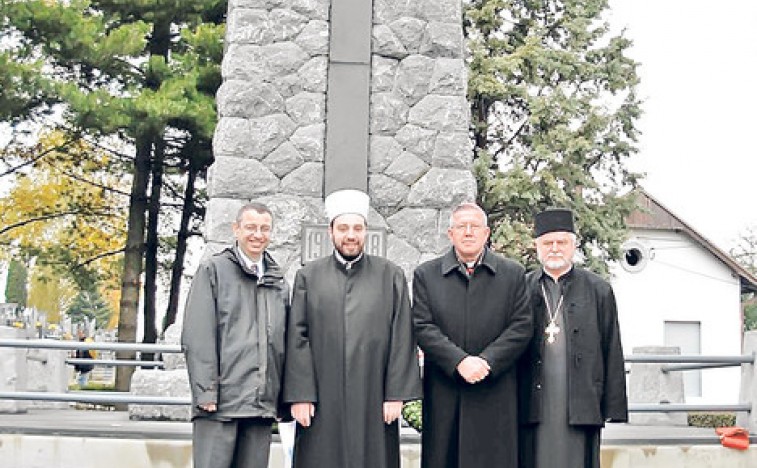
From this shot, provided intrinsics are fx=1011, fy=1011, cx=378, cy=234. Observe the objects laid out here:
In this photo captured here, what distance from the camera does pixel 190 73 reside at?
16.8 m

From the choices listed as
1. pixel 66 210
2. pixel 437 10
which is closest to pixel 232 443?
pixel 437 10

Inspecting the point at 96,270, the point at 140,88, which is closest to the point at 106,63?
the point at 140,88

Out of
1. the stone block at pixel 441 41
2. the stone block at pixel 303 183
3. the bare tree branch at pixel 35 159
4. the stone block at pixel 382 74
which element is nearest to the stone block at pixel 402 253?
the stone block at pixel 303 183

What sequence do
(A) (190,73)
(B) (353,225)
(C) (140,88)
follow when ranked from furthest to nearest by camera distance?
(C) (140,88)
(A) (190,73)
(B) (353,225)

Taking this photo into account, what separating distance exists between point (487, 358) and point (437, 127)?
4.28 m

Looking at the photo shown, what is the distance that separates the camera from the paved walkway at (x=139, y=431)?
7.38m

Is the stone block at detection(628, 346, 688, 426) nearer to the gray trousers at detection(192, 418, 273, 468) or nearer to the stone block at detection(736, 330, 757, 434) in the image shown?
the stone block at detection(736, 330, 757, 434)

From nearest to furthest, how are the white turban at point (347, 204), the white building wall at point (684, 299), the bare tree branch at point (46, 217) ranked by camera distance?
the white turban at point (347, 204), the bare tree branch at point (46, 217), the white building wall at point (684, 299)

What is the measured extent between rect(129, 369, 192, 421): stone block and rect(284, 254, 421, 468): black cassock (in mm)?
3365

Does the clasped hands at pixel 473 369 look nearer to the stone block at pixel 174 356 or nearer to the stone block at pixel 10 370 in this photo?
the stone block at pixel 174 356

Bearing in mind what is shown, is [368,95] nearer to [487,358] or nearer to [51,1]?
[487,358]

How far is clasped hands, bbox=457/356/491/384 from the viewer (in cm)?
526

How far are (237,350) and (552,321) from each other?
173cm

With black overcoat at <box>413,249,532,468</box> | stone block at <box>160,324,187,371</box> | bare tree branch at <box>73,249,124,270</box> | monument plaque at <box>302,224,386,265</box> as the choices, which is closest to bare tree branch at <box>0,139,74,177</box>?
bare tree branch at <box>73,249,124,270</box>
